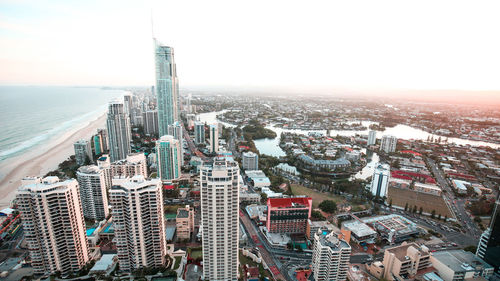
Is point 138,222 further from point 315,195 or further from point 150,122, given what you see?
point 150,122

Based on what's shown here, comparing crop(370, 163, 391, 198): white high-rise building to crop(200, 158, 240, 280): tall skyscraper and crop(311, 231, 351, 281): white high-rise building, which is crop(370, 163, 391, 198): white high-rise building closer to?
crop(311, 231, 351, 281): white high-rise building

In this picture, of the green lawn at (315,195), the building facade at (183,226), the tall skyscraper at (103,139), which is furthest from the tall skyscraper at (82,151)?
the green lawn at (315,195)

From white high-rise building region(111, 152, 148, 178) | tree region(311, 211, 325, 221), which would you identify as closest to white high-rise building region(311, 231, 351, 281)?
tree region(311, 211, 325, 221)

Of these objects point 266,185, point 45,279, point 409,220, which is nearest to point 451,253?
point 409,220

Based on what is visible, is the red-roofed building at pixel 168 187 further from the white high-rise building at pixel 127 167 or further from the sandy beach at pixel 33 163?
the sandy beach at pixel 33 163

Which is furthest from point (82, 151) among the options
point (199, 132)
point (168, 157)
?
point (199, 132)

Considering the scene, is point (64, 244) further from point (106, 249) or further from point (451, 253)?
point (451, 253)
